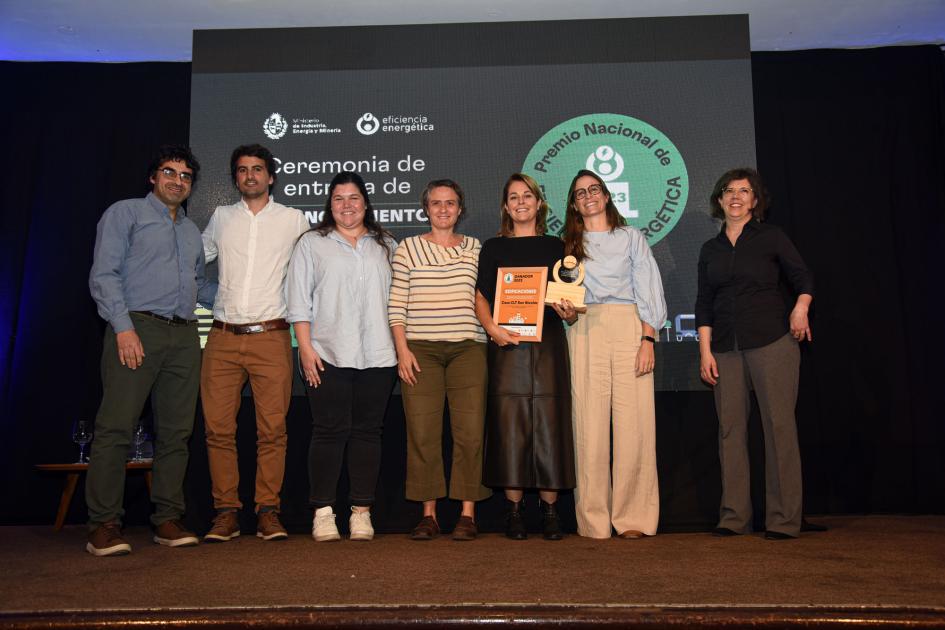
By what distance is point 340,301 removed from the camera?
10.9 feet

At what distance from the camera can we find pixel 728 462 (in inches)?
133

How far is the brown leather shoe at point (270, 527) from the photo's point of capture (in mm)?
3268

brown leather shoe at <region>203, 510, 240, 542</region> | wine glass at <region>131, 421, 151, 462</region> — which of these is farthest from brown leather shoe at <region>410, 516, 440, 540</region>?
wine glass at <region>131, 421, 151, 462</region>

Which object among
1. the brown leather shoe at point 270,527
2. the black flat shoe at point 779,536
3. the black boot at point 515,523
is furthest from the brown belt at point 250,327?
the black flat shoe at point 779,536

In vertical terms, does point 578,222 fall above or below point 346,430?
above

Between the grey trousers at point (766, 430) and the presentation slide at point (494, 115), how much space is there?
460 mm

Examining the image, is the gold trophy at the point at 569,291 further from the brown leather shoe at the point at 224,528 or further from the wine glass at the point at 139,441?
the wine glass at the point at 139,441

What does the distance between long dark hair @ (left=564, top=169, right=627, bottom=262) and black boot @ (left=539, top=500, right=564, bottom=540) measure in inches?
43.8

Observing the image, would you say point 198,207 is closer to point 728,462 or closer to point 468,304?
point 468,304

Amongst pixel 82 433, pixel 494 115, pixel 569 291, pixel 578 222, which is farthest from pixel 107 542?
pixel 494 115

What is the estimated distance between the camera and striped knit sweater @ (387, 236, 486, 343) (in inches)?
130

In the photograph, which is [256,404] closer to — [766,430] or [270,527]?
[270,527]

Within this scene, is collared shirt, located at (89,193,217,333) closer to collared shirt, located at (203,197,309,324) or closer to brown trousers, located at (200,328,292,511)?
collared shirt, located at (203,197,309,324)

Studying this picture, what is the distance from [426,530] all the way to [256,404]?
935 mm
